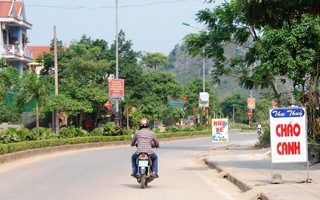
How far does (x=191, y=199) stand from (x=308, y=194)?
2211 mm

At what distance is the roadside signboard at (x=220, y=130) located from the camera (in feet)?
116

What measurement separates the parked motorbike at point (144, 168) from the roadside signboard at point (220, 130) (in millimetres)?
20862

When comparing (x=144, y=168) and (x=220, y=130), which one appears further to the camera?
(x=220, y=130)

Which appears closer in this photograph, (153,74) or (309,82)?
(309,82)

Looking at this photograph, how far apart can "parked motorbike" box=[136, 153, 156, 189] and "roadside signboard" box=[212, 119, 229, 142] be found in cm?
2086

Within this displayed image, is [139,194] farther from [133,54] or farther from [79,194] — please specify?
[133,54]

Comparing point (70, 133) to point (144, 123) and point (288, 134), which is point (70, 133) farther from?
point (288, 134)

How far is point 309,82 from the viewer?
23.8 m

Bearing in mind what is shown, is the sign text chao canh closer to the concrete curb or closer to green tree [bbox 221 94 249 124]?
the concrete curb

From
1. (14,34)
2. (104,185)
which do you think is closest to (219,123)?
(104,185)

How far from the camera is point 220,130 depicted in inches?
1400

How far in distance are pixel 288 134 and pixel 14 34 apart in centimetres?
4705

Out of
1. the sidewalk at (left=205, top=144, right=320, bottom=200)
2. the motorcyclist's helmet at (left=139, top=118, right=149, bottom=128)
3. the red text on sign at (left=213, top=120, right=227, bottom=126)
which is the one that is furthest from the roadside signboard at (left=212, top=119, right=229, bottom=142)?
the motorcyclist's helmet at (left=139, top=118, right=149, bottom=128)

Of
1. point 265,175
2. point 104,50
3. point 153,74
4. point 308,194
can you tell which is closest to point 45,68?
point 104,50
